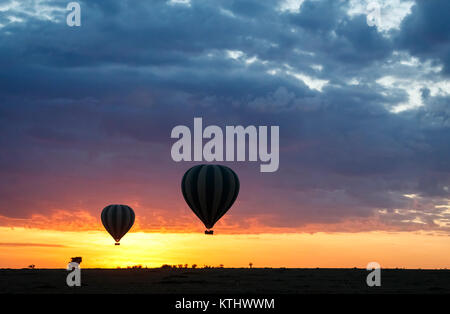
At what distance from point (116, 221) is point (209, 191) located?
75.9 feet

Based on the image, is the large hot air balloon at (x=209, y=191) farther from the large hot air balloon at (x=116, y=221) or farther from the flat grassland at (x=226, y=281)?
the large hot air balloon at (x=116, y=221)

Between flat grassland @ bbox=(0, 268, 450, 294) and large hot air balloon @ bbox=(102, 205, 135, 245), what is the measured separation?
51.9 feet

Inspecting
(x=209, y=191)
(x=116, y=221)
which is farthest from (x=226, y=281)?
(x=116, y=221)

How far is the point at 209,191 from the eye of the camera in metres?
59.2

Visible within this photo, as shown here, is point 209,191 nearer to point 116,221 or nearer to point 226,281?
point 226,281

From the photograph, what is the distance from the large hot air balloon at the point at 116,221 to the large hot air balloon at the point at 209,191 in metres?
20.8

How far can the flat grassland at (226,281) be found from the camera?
1657 inches

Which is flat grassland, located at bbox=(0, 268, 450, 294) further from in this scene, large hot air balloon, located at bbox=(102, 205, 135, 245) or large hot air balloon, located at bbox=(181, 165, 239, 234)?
large hot air balloon, located at bbox=(102, 205, 135, 245)

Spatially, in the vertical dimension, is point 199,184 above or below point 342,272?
above

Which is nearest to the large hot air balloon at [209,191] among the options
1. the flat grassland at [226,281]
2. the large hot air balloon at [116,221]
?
the flat grassland at [226,281]
